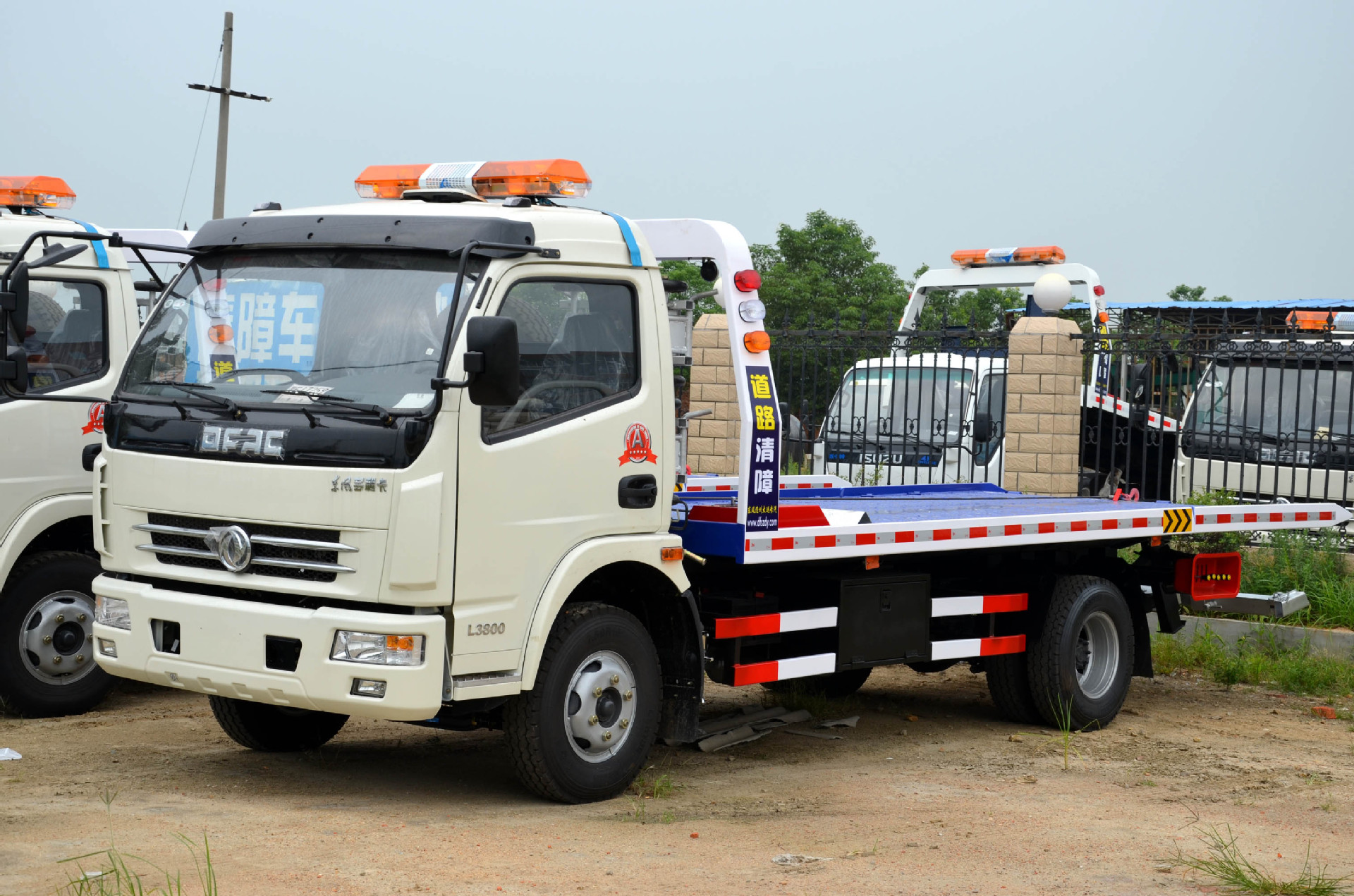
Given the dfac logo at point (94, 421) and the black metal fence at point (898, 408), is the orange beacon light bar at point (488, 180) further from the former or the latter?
the black metal fence at point (898, 408)

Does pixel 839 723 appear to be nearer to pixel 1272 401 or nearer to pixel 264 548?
pixel 264 548

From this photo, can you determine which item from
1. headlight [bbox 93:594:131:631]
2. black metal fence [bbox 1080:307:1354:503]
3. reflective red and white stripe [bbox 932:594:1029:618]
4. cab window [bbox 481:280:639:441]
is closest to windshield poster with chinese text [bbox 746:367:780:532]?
cab window [bbox 481:280:639:441]

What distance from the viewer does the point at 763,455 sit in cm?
684

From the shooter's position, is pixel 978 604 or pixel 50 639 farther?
pixel 978 604

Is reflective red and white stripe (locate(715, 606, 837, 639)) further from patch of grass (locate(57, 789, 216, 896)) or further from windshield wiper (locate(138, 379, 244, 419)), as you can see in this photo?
patch of grass (locate(57, 789, 216, 896))

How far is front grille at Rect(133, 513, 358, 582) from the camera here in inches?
229

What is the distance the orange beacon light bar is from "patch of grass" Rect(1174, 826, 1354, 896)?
3.77m

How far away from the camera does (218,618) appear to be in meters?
5.97

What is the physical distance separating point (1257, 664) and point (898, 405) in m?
5.57

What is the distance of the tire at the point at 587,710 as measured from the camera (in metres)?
6.18

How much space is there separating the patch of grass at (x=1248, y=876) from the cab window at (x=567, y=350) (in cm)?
293

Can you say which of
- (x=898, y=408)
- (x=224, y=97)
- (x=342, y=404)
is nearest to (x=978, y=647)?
(x=342, y=404)

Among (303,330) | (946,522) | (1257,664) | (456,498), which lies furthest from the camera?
(1257,664)

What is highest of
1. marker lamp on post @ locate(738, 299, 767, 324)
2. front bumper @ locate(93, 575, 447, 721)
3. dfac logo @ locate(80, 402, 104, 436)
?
marker lamp on post @ locate(738, 299, 767, 324)
